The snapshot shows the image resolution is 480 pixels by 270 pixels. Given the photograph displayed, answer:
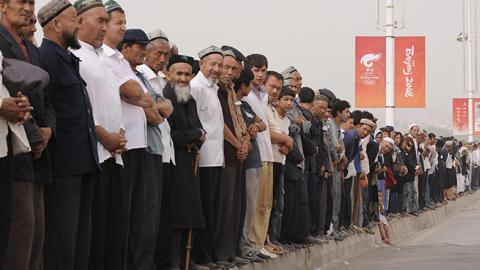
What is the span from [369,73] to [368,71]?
8 centimetres

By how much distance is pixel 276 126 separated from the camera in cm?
1197

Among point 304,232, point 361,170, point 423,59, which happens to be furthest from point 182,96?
point 423,59

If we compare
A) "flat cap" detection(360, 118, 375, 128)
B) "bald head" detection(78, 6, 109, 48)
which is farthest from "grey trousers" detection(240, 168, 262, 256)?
"flat cap" detection(360, 118, 375, 128)

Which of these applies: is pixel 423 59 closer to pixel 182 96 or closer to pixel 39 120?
pixel 182 96

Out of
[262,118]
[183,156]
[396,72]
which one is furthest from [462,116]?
[183,156]

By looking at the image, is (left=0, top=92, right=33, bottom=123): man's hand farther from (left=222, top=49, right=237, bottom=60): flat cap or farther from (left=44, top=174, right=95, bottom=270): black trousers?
(left=222, top=49, right=237, bottom=60): flat cap

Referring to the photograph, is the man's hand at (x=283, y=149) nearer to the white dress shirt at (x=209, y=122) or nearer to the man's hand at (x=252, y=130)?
the man's hand at (x=252, y=130)

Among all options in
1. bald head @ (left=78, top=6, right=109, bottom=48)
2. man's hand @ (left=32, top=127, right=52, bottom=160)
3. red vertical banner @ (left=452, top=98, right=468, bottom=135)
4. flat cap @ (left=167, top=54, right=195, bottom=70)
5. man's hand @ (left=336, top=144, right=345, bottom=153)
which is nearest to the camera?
man's hand @ (left=32, top=127, right=52, bottom=160)

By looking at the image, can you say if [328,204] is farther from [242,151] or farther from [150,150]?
[150,150]

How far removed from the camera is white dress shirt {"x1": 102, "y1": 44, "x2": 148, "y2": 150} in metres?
7.80

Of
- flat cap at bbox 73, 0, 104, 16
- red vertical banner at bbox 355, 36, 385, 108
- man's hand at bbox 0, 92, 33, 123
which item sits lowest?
man's hand at bbox 0, 92, 33, 123

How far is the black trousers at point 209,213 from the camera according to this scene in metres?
9.62

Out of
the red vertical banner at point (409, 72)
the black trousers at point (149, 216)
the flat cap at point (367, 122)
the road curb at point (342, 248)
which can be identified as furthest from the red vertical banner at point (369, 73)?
the black trousers at point (149, 216)

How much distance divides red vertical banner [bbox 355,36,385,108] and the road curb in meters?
3.08
